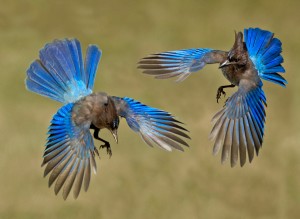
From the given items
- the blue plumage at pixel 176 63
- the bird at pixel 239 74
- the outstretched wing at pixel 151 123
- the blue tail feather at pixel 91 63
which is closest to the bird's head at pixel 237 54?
the bird at pixel 239 74

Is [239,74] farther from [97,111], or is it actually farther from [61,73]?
[61,73]

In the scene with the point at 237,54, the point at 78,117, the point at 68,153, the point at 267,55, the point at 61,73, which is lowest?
the point at 68,153

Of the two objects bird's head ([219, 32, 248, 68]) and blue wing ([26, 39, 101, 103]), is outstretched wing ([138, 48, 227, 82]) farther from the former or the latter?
blue wing ([26, 39, 101, 103])

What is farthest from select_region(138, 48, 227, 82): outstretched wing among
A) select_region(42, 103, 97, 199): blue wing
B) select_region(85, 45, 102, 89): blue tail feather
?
select_region(42, 103, 97, 199): blue wing

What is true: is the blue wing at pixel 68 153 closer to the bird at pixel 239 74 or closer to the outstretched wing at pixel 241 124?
the bird at pixel 239 74

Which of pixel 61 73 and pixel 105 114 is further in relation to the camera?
pixel 61 73

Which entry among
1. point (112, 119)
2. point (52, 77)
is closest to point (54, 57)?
point (52, 77)

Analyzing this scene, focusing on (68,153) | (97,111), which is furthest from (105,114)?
(68,153)
